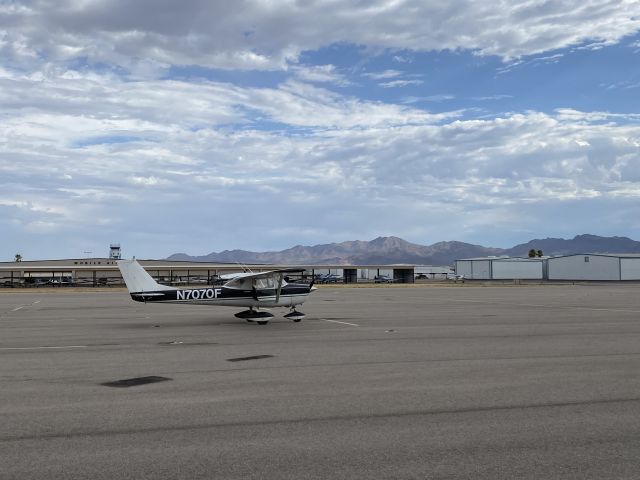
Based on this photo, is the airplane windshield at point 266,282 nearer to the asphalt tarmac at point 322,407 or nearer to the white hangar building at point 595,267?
the asphalt tarmac at point 322,407

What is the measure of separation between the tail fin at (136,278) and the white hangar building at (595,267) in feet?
338

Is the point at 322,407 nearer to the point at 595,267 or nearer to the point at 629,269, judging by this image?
the point at 629,269

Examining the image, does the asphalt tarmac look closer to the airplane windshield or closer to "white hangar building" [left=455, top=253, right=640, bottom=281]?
the airplane windshield

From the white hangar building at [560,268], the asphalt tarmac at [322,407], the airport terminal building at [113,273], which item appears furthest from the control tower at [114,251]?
the asphalt tarmac at [322,407]

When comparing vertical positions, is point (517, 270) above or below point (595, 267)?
below

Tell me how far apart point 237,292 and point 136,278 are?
4.14 meters

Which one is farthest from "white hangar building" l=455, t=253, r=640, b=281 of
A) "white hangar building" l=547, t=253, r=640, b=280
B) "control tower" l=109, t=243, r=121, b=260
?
"control tower" l=109, t=243, r=121, b=260

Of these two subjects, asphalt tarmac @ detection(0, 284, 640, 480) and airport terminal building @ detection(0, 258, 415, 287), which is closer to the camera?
asphalt tarmac @ detection(0, 284, 640, 480)

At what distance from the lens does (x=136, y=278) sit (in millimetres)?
24641

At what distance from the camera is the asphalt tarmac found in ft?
22.3

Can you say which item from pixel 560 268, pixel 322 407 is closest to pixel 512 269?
pixel 560 268

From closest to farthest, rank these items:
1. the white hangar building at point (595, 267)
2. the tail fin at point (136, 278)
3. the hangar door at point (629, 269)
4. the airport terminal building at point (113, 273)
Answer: the tail fin at point (136, 278)
the hangar door at point (629, 269)
the white hangar building at point (595, 267)
the airport terminal building at point (113, 273)

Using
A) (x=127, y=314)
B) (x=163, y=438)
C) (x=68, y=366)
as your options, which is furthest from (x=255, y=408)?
(x=127, y=314)

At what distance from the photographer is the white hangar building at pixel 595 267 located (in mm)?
109125
